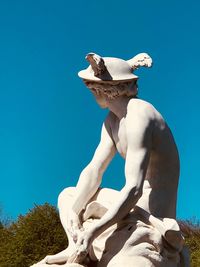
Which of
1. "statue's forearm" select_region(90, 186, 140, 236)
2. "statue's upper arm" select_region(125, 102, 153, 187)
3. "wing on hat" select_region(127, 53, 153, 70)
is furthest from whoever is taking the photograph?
"wing on hat" select_region(127, 53, 153, 70)

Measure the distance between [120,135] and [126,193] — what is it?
79cm

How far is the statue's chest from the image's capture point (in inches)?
255

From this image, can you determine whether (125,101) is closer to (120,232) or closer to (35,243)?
(120,232)

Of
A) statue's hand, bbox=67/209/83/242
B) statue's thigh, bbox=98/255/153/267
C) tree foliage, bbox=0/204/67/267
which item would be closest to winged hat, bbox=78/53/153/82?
statue's hand, bbox=67/209/83/242

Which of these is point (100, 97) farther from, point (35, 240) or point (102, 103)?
point (35, 240)

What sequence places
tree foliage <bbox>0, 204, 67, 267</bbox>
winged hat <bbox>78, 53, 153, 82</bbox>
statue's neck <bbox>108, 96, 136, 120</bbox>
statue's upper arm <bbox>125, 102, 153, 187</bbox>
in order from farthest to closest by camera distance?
tree foliage <bbox>0, 204, 67, 267</bbox>
statue's neck <bbox>108, 96, 136, 120</bbox>
winged hat <bbox>78, 53, 153, 82</bbox>
statue's upper arm <bbox>125, 102, 153, 187</bbox>

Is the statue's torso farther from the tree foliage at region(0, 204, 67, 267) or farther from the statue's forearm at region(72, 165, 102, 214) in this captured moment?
the tree foliage at region(0, 204, 67, 267)

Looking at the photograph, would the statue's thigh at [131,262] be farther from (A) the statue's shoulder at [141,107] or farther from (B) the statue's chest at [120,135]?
(A) the statue's shoulder at [141,107]

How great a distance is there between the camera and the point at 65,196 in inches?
261

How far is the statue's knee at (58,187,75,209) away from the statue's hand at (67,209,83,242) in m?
0.20

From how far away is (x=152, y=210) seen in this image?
6293 mm

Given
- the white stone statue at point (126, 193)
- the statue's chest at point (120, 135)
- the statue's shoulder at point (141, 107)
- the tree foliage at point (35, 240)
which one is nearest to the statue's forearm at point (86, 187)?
the white stone statue at point (126, 193)

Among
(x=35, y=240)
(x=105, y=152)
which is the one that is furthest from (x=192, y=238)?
(x=105, y=152)

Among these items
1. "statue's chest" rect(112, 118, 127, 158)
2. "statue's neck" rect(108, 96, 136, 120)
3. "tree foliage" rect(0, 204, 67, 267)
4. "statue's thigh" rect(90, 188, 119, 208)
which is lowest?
"statue's thigh" rect(90, 188, 119, 208)
